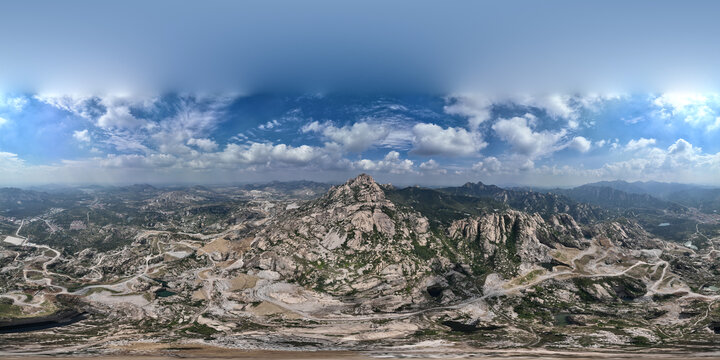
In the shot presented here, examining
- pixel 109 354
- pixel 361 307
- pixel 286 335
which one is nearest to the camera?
pixel 109 354

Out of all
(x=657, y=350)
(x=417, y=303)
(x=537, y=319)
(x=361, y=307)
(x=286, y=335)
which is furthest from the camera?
(x=417, y=303)

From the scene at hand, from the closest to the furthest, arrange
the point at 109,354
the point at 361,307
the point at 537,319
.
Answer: the point at 109,354
the point at 537,319
the point at 361,307

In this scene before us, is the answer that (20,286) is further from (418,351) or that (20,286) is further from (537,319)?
(537,319)

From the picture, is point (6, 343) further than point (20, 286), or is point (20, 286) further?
point (20, 286)

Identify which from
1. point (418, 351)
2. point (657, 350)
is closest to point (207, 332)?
point (418, 351)

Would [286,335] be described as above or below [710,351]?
below

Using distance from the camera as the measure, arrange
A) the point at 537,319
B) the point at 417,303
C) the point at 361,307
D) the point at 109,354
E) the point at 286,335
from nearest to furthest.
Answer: the point at 109,354 → the point at 286,335 → the point at 537,319 → the point at 361,307 → the point at 417,303

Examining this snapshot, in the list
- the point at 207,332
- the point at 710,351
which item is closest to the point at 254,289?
the point at 207,332

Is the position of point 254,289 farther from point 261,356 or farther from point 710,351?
point 710,351

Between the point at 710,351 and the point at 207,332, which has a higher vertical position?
the point at 710,351
